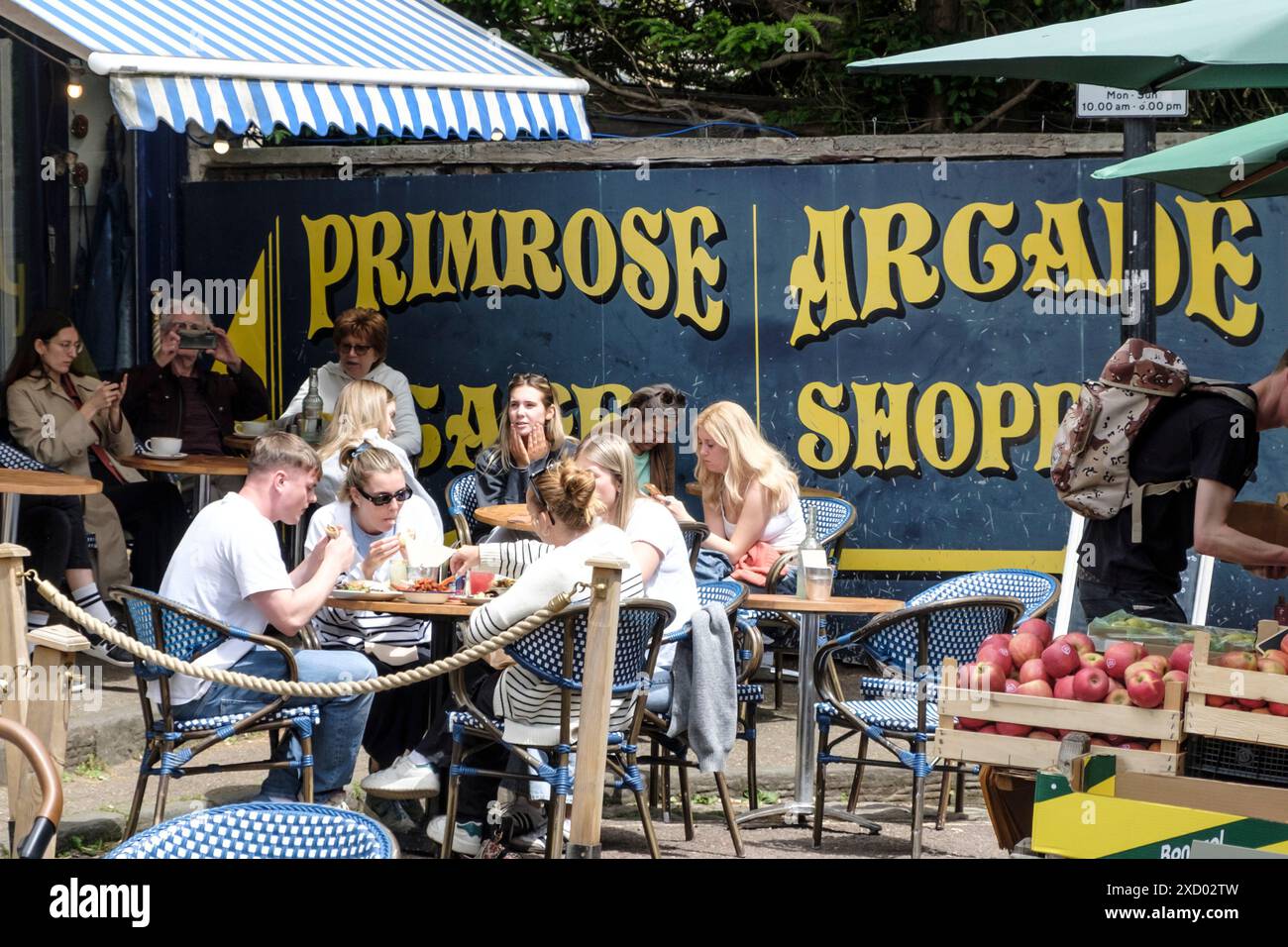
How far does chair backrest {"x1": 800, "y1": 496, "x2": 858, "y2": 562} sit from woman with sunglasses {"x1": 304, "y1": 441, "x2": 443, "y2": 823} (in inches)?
108

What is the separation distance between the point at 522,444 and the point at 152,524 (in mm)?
2239

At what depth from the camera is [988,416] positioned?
31.5ft

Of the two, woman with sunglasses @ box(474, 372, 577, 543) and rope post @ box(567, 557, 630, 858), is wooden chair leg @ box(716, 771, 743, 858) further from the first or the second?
woman with sunglasses @ box(474, 372, 577, 543)

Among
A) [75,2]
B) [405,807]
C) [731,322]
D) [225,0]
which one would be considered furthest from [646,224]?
[405,807]

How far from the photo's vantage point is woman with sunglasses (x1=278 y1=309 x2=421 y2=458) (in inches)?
389


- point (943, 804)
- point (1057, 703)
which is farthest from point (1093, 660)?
point (943, 804)

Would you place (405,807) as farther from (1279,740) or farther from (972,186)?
(972,186)

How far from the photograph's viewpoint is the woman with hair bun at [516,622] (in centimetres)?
565

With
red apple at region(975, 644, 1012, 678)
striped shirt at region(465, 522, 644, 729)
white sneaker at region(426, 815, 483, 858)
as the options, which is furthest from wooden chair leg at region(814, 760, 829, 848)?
red apple at region(975, 644, 1012, 678)

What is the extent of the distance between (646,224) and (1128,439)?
4.73 meters

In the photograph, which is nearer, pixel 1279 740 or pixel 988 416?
pixel 1279 740

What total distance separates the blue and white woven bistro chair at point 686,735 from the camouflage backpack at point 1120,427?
4.86 feet

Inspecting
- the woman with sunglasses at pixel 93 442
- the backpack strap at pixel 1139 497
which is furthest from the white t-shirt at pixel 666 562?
the woman with sunglasses at pixel 93 442

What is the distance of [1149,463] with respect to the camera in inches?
226
